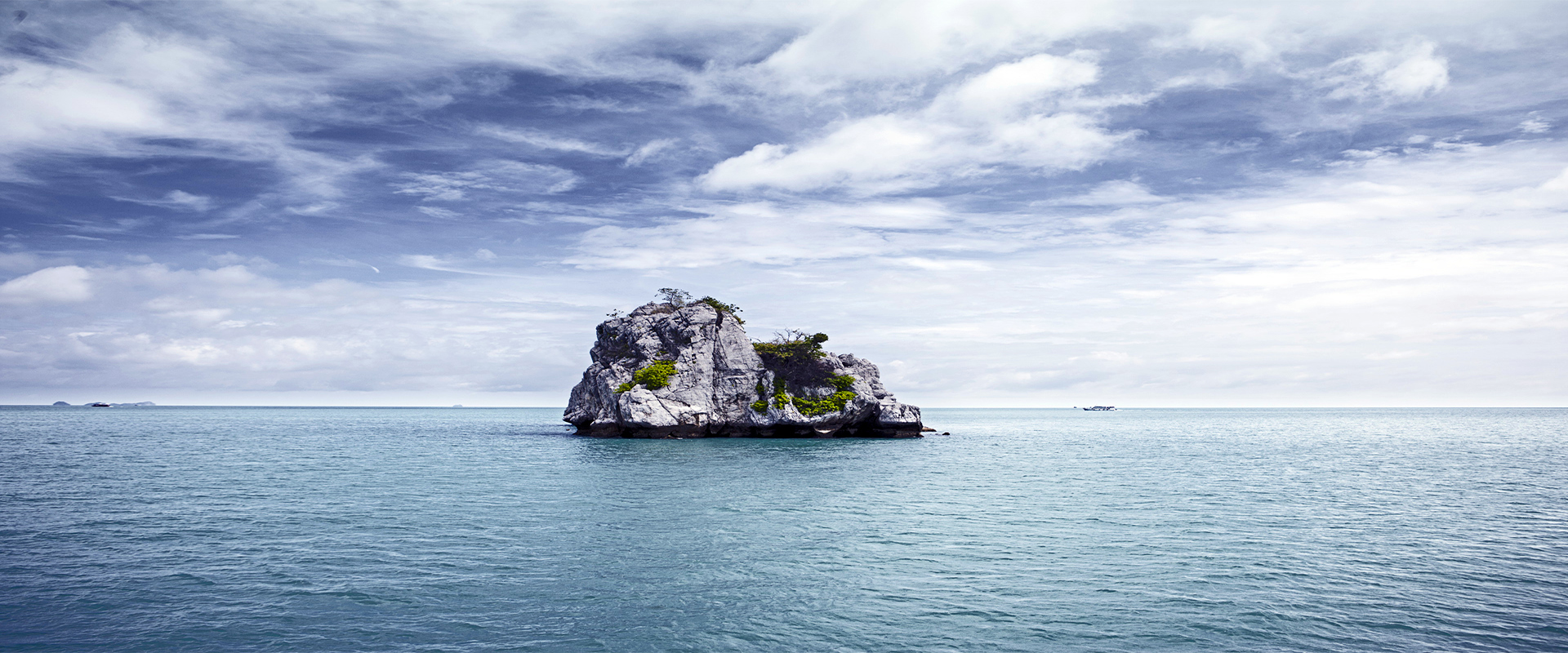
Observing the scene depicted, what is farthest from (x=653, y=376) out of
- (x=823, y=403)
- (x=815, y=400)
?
(x=823, y=403)

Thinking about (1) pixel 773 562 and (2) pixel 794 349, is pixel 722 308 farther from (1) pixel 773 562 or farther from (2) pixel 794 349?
(1) pixel 773 562

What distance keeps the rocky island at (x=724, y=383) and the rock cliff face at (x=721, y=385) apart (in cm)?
12

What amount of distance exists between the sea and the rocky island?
37872 millimetres

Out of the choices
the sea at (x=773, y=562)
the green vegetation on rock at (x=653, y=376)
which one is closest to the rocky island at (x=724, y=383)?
the green vegetation on rock at (x=653, y=376)

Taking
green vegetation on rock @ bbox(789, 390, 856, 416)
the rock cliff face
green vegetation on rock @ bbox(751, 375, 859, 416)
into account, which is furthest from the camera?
green vegetation on rock @ bbox(751, 375, 859, 416)

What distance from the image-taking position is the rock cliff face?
8975 cm

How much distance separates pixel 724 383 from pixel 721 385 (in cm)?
50

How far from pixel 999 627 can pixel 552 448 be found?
206ft

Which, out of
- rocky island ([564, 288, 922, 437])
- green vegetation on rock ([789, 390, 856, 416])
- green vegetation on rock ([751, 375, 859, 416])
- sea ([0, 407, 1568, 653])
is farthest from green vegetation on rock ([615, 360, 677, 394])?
sea ([0, 407, 1568, 653])

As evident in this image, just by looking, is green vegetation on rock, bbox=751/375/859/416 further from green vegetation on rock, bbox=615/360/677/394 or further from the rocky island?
green vegetation on rock, bbox=615/360/677/394

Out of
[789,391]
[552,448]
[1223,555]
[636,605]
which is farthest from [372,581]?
[789,391]

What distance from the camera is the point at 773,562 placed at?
25078mm

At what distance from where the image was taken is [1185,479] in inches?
1970

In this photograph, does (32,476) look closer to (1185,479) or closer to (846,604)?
(846,604)
